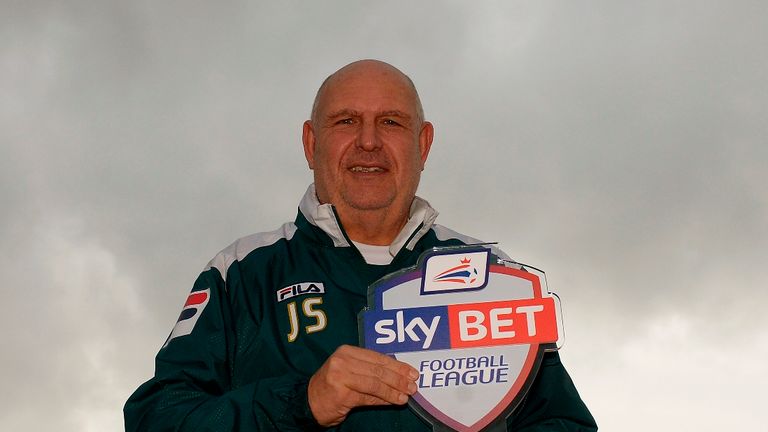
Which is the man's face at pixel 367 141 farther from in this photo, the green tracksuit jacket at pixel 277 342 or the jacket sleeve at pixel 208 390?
the jacket sleeve at pixel 208 390

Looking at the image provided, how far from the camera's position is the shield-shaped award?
12.8ft

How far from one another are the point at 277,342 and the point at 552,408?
145 cm

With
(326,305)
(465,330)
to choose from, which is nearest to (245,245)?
(326,305)

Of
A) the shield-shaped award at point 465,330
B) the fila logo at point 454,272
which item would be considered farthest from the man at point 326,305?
the fila logo at point 454,272

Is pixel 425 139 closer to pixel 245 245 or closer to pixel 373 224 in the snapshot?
pixel 373 224

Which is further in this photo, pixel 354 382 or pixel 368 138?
pixel 368 138

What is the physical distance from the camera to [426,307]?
4.00m

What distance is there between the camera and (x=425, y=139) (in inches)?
211

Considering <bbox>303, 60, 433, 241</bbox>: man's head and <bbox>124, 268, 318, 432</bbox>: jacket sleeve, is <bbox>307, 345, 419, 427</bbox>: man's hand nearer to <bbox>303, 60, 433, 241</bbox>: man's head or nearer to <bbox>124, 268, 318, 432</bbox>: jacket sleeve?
<bbox>124, 268, 318, 432</bbox>: jacket sleeve

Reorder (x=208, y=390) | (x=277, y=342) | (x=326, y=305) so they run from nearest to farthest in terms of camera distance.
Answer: (x=208, y=390) → (x=277, y=342) → (x=326, y=305)

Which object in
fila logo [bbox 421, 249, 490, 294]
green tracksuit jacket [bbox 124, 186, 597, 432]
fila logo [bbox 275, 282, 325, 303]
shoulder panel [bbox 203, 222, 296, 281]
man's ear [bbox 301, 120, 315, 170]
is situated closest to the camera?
green tracksuit jacket [bbox 124, 186, 597, 432]

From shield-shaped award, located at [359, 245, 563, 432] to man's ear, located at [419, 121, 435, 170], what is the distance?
136cm

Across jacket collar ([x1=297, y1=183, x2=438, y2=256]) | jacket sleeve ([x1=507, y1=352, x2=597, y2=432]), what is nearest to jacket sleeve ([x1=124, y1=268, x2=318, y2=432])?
jacket collar ([x1=297, y1=183, x2=438, y2=256])

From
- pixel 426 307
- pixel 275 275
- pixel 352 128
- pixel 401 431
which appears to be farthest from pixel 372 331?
pixel 352 128
